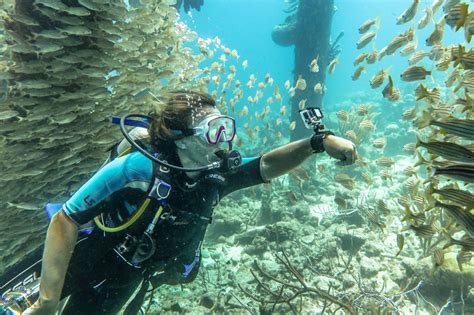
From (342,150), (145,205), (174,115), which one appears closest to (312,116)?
(342,150)

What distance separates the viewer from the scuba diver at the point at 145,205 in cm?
222

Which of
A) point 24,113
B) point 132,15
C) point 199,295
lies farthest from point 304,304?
point 132,15

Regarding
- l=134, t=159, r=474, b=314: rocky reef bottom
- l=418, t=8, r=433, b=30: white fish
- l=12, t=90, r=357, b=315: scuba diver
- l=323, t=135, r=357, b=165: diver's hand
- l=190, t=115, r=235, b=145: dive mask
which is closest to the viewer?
l=323, t=135, r=357, b=165: diver's hand

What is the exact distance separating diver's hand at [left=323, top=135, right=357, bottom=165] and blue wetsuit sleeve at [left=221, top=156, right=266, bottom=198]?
100 cm

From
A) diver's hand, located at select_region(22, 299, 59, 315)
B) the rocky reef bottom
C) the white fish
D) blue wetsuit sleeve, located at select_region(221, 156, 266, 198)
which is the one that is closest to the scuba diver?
diver's hand, located at select_region(22, 299, 59, 315)

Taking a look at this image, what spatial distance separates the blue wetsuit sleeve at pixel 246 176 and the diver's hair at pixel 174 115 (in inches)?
31.2

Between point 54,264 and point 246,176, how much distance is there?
1933 millimetres

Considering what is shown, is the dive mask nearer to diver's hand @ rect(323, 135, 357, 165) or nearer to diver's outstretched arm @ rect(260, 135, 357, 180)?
diver's outstretched arm @ rect(260, 135, 357, 180)

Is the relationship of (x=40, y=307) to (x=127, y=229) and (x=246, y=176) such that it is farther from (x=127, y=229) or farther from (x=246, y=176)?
(x=246, y=176)

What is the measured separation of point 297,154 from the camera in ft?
9.14

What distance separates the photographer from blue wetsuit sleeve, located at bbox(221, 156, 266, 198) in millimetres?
3125

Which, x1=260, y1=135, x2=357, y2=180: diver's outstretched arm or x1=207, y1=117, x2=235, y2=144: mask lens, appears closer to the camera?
x1=260, y1=135, x2=357, y2=180: diver's outstretched arm

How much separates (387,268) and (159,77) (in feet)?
19.4

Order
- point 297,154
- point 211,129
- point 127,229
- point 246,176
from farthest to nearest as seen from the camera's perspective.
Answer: point 246,176 < point 297,154 < point 211,129 < point 127,229
